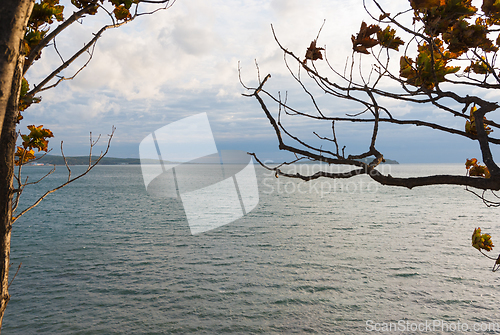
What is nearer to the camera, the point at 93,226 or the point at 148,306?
the point at 148,306

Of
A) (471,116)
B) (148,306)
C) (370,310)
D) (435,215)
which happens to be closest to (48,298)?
(148,306)

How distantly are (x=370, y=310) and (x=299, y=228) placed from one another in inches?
574

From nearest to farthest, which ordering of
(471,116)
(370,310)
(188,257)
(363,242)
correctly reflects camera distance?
(471,116) < (370,310) < (188,257) < (363,242)

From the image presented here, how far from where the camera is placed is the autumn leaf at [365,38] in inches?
84.2

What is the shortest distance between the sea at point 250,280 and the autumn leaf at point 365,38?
10711 mm

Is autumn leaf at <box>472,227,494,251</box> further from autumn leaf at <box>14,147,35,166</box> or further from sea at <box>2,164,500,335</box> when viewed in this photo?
sea at <box>2,164,500,335</box>

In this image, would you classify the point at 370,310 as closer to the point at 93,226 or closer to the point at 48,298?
the point at 48,298

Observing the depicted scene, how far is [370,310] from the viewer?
12.0m

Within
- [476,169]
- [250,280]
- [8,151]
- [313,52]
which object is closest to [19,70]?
[8,151]

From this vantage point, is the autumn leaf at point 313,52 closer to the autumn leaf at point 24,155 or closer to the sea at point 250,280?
the autumn leaf at point 24,155

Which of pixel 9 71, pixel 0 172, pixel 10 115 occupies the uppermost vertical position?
pixel 9 71

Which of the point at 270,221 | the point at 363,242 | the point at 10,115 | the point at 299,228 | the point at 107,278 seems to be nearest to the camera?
the point at 10,115

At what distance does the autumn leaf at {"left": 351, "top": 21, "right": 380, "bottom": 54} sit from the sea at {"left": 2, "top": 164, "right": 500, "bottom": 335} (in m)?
10.7

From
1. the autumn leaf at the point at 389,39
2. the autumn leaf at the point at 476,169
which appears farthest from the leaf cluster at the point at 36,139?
the autumn leaf at the point at 476,169
